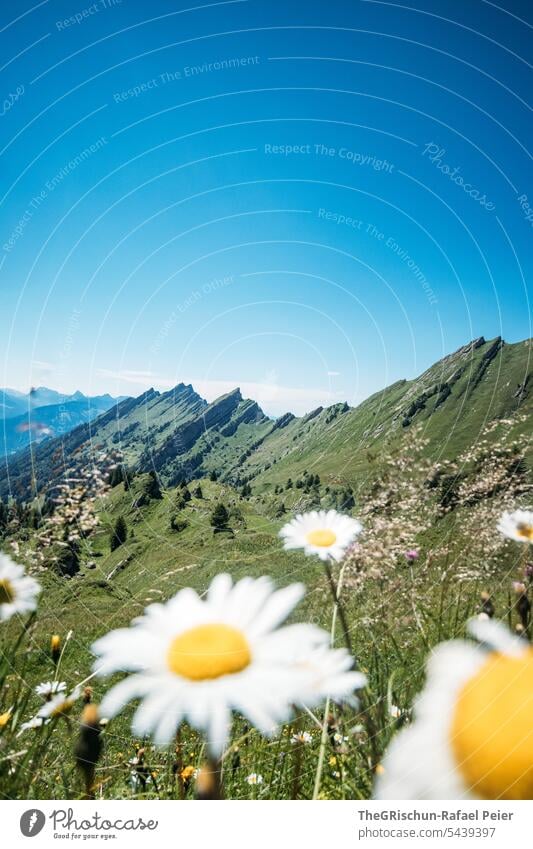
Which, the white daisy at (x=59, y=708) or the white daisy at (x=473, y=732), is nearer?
the white daisy at (x=473, y=732)

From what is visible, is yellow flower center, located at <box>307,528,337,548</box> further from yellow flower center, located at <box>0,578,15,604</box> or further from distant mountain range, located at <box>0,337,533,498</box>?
distant mountain range, located at <box>0,337,533,498</box>

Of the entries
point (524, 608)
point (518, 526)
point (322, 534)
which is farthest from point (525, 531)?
point (322, 534)

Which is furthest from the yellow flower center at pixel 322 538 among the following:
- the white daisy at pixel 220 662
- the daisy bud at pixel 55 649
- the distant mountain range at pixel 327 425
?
the distant mountain range at pixel 327 425

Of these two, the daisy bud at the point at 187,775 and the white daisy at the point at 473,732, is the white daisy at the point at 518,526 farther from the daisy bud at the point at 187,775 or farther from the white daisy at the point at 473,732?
the daisy bud at the point at 187,775

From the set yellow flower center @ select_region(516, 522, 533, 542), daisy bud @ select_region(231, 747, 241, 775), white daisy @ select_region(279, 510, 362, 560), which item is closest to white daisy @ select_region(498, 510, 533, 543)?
yellow flower center @ select_region(516, 522, 533, 542)

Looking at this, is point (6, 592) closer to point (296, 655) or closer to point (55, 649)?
point (55, 649)
